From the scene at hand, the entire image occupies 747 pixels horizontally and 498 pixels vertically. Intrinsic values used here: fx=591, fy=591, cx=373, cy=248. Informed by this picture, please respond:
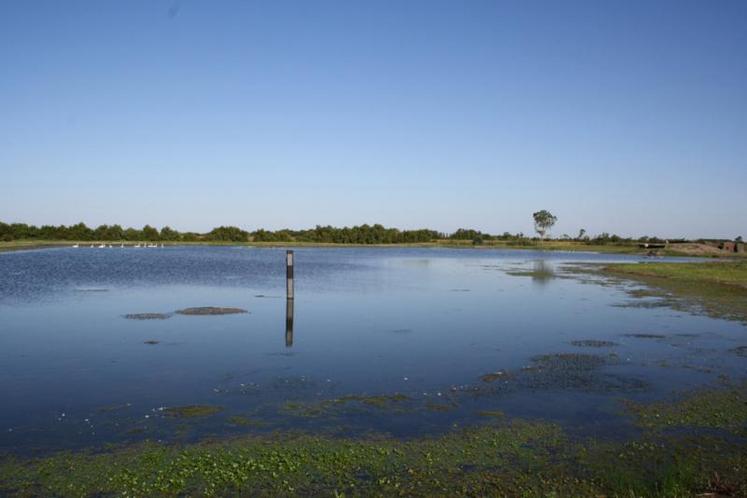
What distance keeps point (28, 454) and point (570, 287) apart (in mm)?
40570

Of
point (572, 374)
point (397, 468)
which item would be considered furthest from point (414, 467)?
point (572, 374)

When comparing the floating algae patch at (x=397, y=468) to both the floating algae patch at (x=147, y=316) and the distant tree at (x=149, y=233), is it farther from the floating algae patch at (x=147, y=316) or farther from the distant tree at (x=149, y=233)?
the distant tree at (x=149, y=233)

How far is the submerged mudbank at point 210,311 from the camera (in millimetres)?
27531

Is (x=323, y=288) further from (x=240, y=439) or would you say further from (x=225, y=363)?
(x=240, y=439)

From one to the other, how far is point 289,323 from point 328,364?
26.7 ft

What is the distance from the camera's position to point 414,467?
9.40 metres

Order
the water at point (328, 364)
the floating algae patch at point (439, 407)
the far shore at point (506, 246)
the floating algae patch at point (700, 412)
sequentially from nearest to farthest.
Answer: the floating algae patch at point (700, 412), the water at point (328, 364), the floating algae patch at point (439, 407), the far shore at point (506, 246)

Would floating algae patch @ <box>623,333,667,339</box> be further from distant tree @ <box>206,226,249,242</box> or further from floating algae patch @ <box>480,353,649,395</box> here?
distant tree @ <box>206,226,249,242</box>

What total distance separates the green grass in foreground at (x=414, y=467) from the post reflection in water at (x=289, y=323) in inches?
389

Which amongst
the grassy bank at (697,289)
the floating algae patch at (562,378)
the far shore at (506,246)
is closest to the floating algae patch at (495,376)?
the floating algae patch at (562,378)

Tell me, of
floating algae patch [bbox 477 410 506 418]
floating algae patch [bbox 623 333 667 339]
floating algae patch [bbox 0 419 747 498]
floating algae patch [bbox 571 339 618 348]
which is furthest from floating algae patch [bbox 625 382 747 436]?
floating algae patch [bbox 623 333 667 339]

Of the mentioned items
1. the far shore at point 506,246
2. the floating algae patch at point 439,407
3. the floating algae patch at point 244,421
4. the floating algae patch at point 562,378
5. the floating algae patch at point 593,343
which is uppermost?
the far shore at point 506,246

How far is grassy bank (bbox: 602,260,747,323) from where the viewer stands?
103 feet

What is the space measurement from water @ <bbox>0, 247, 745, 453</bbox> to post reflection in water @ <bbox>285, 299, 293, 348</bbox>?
0.31 feet
